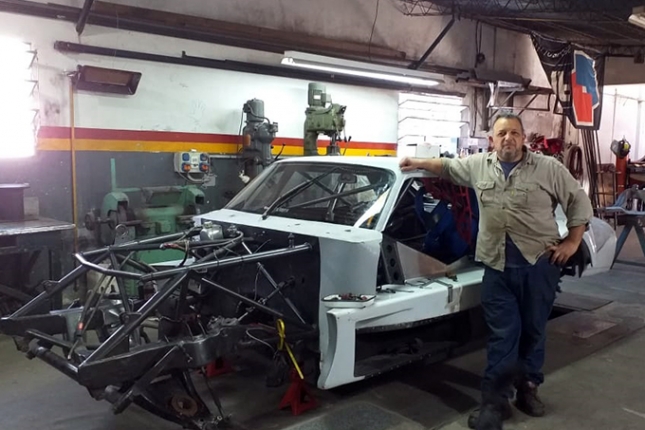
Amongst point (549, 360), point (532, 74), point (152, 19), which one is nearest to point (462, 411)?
point (549, 360)

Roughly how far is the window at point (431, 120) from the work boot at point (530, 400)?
530 centimetres

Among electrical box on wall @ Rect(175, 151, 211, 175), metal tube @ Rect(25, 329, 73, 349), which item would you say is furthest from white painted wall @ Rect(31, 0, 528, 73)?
metal tube @ Rect(25, 329, 73, 349)

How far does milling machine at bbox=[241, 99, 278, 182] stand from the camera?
6.27 meters

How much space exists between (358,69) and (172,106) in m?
2.19

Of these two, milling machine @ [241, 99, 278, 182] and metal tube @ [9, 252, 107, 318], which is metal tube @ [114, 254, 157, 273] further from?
milling machine @ [241, 99, 278, 182]

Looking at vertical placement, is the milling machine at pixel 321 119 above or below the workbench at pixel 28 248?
above

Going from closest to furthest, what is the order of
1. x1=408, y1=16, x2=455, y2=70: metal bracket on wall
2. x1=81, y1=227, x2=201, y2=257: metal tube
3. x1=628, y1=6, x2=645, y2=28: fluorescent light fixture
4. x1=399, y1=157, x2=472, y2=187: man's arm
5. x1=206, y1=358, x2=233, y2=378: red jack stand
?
x1=81, y1=227, x2=201, y2=257: metal tube < x1=399, y1=157, x2=472, y2=187: man's arm < x1=206, y1=358, x2=233, y2=378: red jack stand < x1=628, y1=6, x2=645, y2=28: fluorescent light fixture < x1=408, y1=16, x2=455, y2=70: metal bracket on wall

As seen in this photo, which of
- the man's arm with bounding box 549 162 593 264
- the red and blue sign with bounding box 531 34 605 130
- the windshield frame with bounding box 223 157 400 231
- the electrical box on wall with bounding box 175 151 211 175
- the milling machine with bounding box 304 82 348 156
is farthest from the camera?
the red and blue sign with bounding box 531 34 605 130

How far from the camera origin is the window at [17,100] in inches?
192

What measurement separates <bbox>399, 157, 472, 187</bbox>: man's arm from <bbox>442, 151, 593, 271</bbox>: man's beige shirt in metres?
0.15

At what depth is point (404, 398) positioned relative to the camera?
3465 mm

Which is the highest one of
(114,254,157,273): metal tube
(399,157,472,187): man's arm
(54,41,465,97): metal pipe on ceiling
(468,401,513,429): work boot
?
(54,41,465,97): metal pipe on ceiling

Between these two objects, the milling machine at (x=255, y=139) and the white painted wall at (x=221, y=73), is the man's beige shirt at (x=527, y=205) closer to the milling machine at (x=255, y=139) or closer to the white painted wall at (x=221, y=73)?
the milling machine at (x=255, y=139)

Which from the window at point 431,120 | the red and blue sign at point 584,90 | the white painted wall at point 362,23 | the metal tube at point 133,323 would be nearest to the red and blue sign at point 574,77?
the red and blue sign at point 584,90
